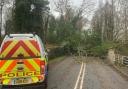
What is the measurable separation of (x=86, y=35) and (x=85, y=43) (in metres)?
1.92

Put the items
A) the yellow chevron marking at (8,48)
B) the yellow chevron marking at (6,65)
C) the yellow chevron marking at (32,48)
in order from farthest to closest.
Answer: the yellow chevron marking at (32,48) → the yellow chevron marking at (8,48) → the yellow chevron marking at (6,65)

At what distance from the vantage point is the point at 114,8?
232ft

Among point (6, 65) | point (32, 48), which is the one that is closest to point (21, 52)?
point (32, 48)

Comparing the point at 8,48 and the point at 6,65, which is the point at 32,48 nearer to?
the point at 8,48

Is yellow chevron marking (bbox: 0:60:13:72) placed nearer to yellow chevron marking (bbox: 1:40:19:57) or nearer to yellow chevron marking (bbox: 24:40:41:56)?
yellow chevron marking (bbox: 1:40:19:57)

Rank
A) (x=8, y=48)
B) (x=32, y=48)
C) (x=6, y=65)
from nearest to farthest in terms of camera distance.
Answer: (x=6, y=65), (x=8, y=48), (x=32, y=48)

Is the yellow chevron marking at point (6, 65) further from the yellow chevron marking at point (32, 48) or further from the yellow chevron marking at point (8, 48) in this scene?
the yellow chevron marking at point (32, 48)

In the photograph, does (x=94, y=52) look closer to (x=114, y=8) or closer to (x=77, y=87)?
(x=114, y=8)

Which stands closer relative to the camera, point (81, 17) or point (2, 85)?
point (2, 85)

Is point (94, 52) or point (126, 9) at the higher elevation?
point (126, 9)

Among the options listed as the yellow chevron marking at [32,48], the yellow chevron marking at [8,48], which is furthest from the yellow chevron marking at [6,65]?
the yellow chevron marking at [32,48]

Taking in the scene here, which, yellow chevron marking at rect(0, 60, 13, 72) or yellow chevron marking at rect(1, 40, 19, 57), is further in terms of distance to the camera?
yellow chevron marking at rect(1, 40, 19, 57)

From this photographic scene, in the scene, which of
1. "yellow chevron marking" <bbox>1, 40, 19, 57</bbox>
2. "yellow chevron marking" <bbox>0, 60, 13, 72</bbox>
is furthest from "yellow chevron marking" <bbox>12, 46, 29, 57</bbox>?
"yellow chevron marking" <bbox>0, 60, 13, 72</bbox>

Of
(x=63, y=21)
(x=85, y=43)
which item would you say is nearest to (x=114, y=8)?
(x=63, y=21)
